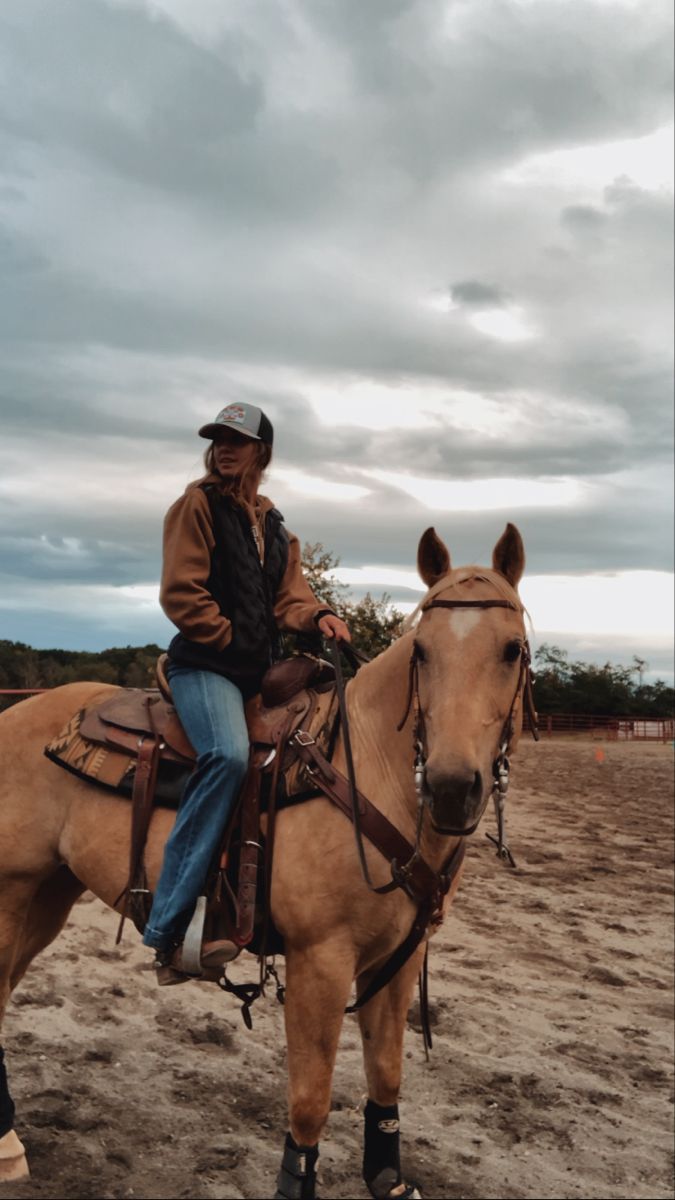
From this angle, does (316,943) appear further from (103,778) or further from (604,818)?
(604,818)

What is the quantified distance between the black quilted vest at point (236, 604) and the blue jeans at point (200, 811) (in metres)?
0.18

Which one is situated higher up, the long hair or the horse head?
the long hair

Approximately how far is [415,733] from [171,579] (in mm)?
1180

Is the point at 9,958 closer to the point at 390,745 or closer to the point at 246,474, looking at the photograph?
the point at 390,745

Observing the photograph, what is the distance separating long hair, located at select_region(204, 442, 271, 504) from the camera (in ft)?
12.9

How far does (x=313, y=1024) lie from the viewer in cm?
330

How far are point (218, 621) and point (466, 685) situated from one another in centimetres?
112

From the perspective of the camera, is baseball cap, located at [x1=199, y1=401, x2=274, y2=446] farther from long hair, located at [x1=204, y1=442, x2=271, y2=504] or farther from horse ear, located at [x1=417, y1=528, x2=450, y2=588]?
horse ear, located at [x1=417, y1=528, x2=450, y2=588]

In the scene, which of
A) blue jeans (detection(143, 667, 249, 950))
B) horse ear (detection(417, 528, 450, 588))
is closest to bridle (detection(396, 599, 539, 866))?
horse ear (detection(417, 528, 450, 588))

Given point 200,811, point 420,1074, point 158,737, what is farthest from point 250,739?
point 420,1074

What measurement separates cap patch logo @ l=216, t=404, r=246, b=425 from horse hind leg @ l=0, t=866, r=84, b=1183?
2.23 metres

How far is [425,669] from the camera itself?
10.4 feet

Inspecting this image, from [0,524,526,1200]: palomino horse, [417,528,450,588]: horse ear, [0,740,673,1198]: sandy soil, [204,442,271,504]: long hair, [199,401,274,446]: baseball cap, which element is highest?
[199,401,274,446]: baseball cap

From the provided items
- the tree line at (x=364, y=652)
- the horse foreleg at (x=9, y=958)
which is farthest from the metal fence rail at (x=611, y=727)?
the horse foreleg at (x=9, y=958)
